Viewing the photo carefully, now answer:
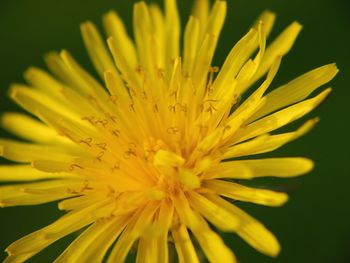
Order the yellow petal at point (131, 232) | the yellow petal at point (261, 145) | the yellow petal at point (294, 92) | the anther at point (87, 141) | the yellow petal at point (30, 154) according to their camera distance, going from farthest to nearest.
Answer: the yellow petal at point (30, 154), the anther at point (87, 141), the yellow petal at point (294, 92), the yellow petal at point (131, 232), the yellow petal at point (261, 145)

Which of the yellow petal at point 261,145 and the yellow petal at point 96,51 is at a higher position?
the yellow petal at point 96,51

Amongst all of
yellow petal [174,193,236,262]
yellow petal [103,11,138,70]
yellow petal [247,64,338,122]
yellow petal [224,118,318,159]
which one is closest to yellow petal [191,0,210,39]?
yellow petal [103,11,138,70]

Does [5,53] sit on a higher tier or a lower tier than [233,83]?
higher

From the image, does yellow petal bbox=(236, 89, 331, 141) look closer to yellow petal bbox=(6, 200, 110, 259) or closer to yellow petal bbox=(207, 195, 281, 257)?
yellow petal bbox=(207, 195, 281, 257)

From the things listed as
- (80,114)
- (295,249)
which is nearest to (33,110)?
(80,114)

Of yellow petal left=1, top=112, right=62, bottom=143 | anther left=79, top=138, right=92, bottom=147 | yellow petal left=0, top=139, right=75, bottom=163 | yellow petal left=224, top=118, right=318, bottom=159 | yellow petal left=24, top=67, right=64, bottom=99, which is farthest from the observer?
yellow petal left=24, top=67, right=64, bottom=99

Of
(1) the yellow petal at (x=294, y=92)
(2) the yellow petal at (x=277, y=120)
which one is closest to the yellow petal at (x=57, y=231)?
(2) the yellow petal at (x=277, y=120)

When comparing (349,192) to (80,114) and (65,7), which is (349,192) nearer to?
(80,114)

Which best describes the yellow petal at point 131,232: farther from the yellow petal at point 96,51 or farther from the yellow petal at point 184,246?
the yellow petal at point 96,51
